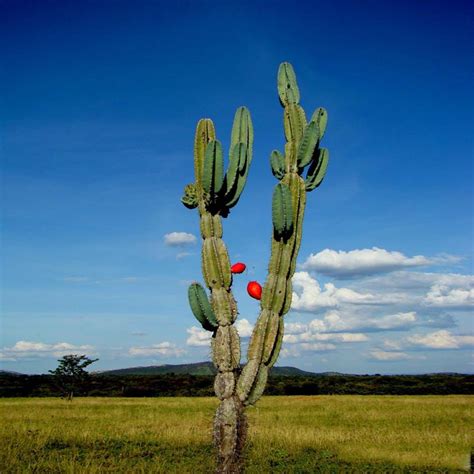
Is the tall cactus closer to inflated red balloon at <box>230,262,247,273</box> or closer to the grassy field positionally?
inflated red balloon at <box>230,262,247,273</box>

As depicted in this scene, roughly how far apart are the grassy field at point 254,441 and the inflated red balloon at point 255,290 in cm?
220

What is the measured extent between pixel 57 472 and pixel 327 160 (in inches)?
307

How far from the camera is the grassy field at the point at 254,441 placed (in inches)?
473

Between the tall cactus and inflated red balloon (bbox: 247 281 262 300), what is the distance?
17 cm

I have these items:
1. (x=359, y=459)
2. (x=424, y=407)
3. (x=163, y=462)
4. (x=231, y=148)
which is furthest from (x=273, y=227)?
(x=424, y=407)

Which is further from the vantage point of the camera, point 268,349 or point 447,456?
point 447,456

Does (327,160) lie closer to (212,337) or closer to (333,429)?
(212,337)

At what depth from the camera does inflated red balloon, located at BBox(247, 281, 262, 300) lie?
8992 millimetres

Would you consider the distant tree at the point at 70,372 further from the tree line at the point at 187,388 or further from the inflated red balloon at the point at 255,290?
the inflated red balloon at the point at 255,290

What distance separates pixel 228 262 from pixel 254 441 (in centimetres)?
845

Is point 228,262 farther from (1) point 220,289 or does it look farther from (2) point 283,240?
(2) point 283,240

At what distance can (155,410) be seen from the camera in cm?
2517

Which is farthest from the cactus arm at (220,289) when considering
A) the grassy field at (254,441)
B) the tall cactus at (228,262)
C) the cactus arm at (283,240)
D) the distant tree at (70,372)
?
the distant tree at (70,372)

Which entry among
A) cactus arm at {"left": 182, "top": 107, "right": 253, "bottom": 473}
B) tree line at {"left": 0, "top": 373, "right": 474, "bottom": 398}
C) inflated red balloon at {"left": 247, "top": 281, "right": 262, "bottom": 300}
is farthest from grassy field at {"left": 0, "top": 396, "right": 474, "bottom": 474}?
tree line at {"left": 0, "top": 373, "right": 474, "bottom": 398}
